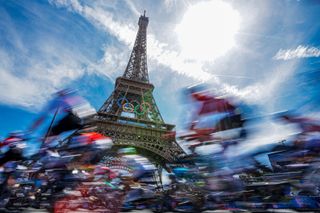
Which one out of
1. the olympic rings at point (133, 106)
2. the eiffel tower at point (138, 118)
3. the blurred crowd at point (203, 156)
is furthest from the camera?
the olympic rings at point (133, 106)

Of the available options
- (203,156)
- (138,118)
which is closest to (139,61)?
(138,118)

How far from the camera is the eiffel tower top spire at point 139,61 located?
Result: 39.8 metres

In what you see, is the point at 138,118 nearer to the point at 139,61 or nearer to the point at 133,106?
the point at 133,106

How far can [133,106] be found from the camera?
116 ft

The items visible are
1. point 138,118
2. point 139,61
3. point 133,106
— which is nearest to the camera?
point 138,118

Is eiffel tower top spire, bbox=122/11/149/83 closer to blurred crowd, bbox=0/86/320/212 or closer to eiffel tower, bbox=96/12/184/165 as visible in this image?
eiffel tower, bbox=96/12/184/165

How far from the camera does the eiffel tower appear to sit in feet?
91.9

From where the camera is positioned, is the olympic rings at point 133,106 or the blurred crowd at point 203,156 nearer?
the blurred crowd at point 203,156

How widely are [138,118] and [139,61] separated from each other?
51.3 ft

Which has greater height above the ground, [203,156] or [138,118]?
[138,118]

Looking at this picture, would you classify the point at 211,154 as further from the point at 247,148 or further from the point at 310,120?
the point at 310,120

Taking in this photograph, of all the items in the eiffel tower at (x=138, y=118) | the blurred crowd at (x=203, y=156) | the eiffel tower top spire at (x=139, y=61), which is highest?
the eiffel tower top spire at (x=139, y=61)

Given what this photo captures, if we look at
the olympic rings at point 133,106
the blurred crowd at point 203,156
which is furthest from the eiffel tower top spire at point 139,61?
the blurred crowd at point 203,156

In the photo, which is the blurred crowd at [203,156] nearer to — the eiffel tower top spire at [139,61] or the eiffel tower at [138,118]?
the eiffel tower at [138,118]
